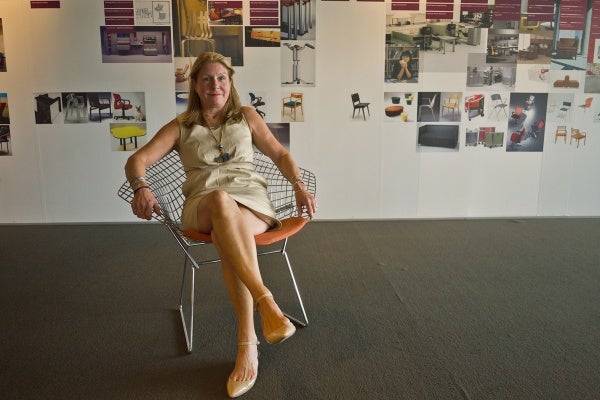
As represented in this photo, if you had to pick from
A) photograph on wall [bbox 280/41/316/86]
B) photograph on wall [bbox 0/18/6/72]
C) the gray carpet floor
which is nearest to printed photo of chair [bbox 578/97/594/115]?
the gray carpet floor

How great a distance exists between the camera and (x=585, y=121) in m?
4.52

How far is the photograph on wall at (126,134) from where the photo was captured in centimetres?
434

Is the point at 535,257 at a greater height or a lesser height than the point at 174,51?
lesser

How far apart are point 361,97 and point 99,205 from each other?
2.41 m

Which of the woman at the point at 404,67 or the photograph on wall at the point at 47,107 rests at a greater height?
the woman at the point at 404,67

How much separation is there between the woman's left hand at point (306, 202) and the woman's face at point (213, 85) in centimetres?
60

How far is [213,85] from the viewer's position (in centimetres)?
242

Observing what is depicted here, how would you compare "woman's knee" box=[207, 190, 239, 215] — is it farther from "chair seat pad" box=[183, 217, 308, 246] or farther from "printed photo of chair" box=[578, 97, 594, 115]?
"printed photo of chair" box=[578, 97, 594, 115]

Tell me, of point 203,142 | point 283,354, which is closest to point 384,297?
point 283,354

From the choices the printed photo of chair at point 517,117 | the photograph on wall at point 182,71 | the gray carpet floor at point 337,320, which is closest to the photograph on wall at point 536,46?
the printed photo of chair at point 517,117

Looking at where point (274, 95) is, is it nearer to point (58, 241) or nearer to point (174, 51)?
point (174, 51)

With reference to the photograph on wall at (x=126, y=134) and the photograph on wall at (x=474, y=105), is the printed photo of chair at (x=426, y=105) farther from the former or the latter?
the photograph on wall at (x=126, y=134)

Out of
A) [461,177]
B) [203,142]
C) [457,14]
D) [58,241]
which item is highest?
[457,14]

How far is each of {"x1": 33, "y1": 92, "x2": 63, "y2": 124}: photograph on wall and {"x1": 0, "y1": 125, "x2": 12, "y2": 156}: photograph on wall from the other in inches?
10.2
